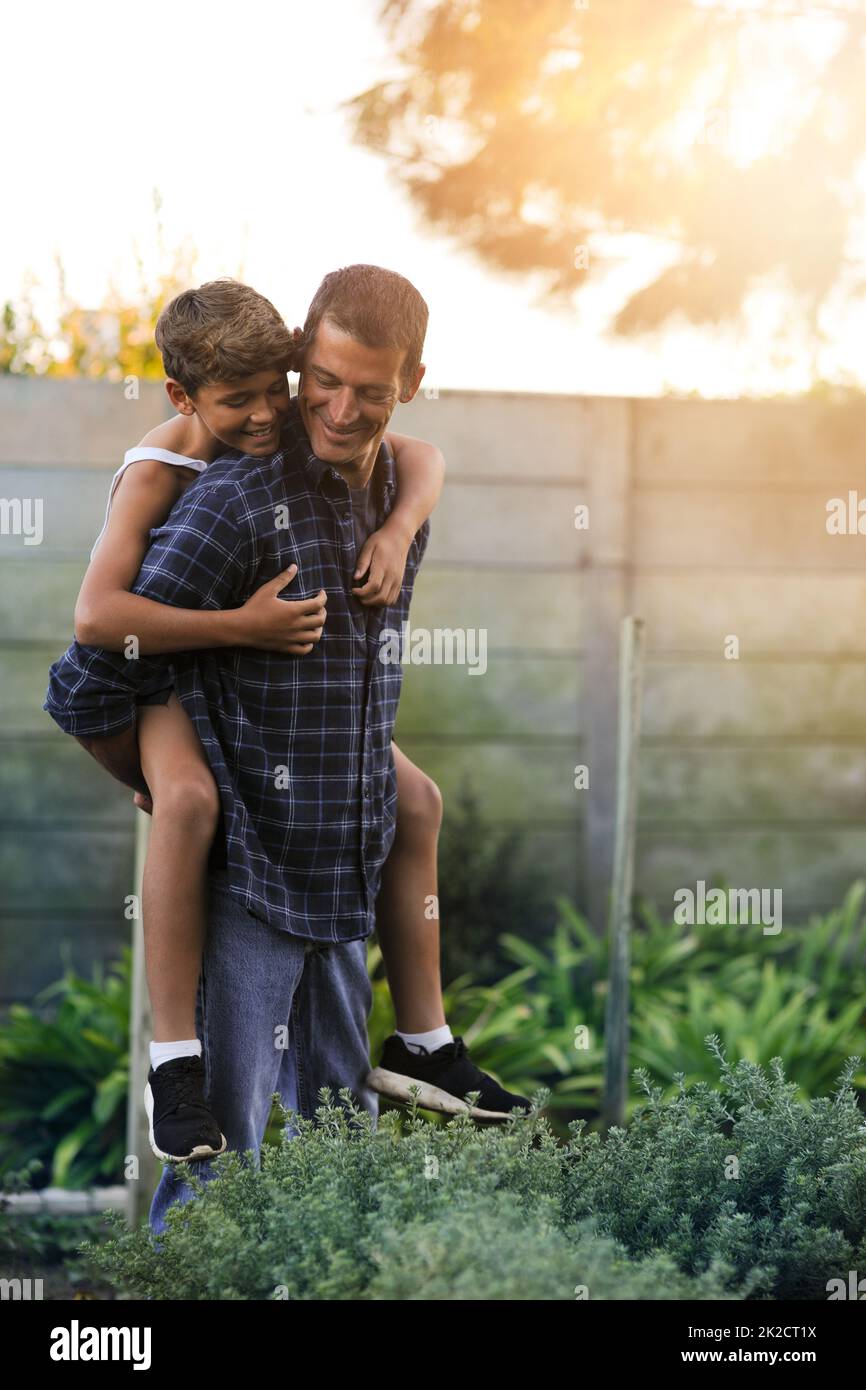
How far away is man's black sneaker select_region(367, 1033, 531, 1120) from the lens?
2.01 m

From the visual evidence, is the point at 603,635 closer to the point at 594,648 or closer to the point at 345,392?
the point at 594,648

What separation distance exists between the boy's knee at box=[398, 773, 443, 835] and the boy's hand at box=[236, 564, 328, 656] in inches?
12.8

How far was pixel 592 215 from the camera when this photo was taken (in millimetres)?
4059

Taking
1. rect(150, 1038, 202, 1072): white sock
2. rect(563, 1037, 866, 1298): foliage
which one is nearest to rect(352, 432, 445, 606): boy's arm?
rect(150, 1038, 202, 1072): white sock

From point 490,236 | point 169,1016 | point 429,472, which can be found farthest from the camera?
point 490,236

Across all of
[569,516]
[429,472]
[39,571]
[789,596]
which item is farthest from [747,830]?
[429,472]

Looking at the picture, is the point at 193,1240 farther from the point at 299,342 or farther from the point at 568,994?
the point at 568,994

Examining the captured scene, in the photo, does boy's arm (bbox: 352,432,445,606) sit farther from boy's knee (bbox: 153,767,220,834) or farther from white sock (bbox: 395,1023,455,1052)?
white sock (bbox: 395,1023,455,1052)

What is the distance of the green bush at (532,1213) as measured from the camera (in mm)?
1516

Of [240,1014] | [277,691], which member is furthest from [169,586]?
[240,1014]

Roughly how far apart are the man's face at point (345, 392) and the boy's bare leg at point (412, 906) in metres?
0.49

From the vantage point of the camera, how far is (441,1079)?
6.78ft

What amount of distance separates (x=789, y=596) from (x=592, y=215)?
147 centimetres

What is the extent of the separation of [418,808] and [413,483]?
1.57 ft
